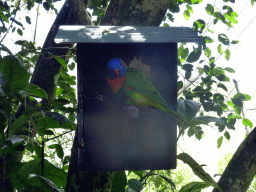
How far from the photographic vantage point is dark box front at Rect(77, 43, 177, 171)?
0.86 meters

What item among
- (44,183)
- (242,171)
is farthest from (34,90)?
(242,171)

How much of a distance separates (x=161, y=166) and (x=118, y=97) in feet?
0.95

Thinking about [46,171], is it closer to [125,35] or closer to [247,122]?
[125,35]

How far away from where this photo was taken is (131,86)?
0.84 meters

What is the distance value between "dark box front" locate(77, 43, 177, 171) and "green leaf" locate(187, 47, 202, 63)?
0.33 meters

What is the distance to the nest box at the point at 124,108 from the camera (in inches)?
33.5

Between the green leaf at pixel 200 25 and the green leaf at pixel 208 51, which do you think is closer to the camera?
the green leaf at pixel 200 25

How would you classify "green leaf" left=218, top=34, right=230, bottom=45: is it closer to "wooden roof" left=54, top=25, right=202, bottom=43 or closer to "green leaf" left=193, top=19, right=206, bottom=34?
"green leaf" left=193, top=19, right=206, bottom=34

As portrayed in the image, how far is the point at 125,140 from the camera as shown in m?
0.91

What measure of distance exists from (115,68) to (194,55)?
514 millimetres

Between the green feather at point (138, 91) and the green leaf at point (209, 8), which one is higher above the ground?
the green leaf at point (209, 8)

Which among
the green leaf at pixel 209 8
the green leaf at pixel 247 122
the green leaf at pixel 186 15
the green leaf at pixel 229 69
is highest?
the green leaf at pixel 209 8

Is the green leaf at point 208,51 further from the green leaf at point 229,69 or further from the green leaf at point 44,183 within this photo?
the green leaf at point 44,183

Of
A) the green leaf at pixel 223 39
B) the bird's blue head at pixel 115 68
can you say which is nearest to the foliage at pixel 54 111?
the green leaf at pixel 223 39
